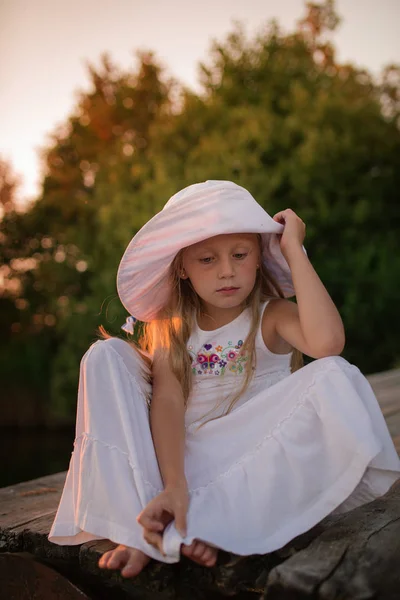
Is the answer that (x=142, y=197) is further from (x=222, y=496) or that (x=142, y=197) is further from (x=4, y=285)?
(x=222, y=496)

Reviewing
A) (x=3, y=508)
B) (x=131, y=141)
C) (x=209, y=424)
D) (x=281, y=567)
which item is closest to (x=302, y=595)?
(x=281, y=567)

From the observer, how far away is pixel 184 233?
2207 millimetres

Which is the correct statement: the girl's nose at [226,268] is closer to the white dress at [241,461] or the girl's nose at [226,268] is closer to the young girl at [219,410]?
the young girl at [219,410]

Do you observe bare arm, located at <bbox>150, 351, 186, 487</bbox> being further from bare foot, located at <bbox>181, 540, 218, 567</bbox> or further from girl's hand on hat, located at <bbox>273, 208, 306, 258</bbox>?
girl's hand on hat, located at <bbox>273, 208, 306, 258</bbox>

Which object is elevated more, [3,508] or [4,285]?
[4,285]

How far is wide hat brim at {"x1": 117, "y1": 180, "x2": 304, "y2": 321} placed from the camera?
2.16 m

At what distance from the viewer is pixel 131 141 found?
18.6 m

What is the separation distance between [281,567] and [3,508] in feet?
4.66

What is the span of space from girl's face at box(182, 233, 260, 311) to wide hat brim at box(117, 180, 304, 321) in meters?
0.08

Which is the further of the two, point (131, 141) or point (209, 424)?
point (131, 141)

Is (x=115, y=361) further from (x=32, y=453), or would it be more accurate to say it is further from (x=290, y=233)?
(x=32, y=453)

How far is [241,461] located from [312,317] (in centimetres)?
51

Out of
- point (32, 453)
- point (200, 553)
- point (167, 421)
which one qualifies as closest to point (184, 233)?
point (167, 421)

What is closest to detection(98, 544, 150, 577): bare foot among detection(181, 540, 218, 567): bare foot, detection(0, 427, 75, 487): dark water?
detection(181, 540, 218, 567): bare foot
